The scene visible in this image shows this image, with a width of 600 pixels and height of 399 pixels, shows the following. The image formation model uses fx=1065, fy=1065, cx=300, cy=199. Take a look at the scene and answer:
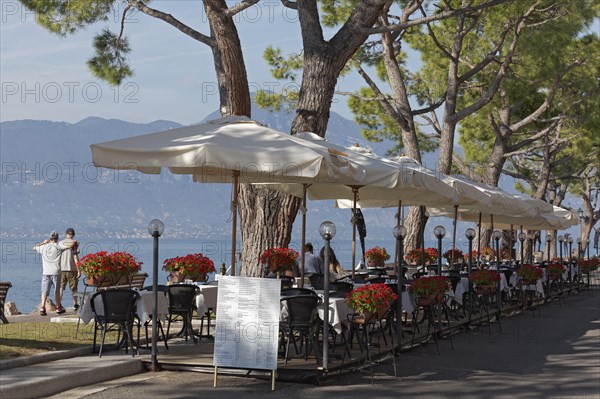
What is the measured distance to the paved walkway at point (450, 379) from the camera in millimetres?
10609

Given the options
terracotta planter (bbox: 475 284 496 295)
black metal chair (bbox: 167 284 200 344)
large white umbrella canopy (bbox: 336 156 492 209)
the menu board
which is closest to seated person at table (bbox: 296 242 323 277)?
large white umbrella canopy (bbox: 336 156 492 209)

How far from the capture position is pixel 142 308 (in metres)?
13.0

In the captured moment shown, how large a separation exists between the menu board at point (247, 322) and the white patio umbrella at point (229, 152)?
4.88 feet

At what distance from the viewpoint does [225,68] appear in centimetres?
1912

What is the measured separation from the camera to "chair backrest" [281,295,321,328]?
39.5ft

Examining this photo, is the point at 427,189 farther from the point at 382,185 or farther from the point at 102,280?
the point at 102,280

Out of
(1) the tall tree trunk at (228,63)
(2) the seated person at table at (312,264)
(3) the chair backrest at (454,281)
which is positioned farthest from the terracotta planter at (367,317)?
(1) the tall tree trunk at (228,63)

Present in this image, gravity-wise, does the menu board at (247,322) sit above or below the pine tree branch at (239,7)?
below

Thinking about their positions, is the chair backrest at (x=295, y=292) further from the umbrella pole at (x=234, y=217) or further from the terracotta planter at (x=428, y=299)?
the terracotta planter at (x=428, y=299)

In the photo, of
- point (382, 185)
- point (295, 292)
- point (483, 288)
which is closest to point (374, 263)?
point (483, 288)

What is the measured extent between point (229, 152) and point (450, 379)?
354cm

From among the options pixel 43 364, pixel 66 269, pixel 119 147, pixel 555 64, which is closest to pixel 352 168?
pixel 119 147

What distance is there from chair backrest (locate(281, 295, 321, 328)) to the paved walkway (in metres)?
0.74

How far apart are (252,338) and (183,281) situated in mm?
4675
